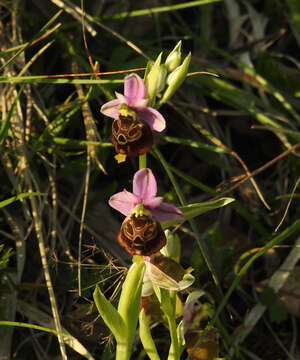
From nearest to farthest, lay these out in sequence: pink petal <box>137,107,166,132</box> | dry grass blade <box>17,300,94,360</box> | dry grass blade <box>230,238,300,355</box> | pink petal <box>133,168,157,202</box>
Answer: pink petal <box>133,168,157,202</box>, pink petal <box>137,107,166,132</box>, dry grass blade <box>17,300,94,360</box>, dry grass blade <box>230,238,300,355</box>

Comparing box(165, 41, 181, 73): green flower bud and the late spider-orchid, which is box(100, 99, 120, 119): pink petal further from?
box(165, 41, 181, 73): green flower bud

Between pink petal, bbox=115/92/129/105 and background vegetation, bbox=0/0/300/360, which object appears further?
background vegetation, bbox=0/0/300/360

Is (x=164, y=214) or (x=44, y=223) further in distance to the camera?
(x=44, y=223)

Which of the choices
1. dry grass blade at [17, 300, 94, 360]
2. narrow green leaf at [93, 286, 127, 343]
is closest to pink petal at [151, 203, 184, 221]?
narrow green leaf at [93, 286, 127, 343]

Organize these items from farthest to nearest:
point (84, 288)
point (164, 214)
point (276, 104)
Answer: point (276, 104)
point (84, 288)
point (164, 214)

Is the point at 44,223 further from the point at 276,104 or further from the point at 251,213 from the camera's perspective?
the point at 276,104

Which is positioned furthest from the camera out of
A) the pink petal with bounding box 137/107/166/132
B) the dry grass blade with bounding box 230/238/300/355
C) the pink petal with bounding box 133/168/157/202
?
the dry grass blade with bounding box 230/238/300/355

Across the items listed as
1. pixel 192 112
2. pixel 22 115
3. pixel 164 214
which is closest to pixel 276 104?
pixel 192 112

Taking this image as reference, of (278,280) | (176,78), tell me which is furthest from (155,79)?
(278,280)
